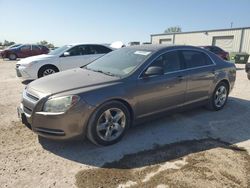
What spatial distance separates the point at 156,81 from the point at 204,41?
1379 inches

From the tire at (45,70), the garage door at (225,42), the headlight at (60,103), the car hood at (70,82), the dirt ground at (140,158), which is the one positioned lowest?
the dirt ground at (140,158)

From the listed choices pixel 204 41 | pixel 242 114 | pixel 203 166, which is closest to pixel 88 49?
pixel 242 114

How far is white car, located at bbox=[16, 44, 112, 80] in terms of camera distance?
345 inches

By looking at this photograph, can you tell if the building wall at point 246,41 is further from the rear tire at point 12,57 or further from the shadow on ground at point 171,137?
the shadow on ground at point 171,137

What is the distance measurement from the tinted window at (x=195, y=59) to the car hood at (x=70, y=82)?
180cm

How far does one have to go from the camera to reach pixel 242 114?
18.8 feet

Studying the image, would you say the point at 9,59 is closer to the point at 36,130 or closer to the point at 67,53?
the point at 67,53

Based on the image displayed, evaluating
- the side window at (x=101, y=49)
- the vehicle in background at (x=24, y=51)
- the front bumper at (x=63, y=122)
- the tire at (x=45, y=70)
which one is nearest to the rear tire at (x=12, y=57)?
the vehicle in background at (x=24, y=51)

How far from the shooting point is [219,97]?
595 cm

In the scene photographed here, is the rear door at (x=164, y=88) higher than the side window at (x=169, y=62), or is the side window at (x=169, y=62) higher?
the side window at (x=169, y=62)

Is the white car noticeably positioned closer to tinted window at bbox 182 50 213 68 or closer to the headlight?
tinted window at bbox 182 50 213 68

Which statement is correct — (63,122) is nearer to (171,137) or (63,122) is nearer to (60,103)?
(60,103)

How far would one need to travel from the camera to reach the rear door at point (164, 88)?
423 cm

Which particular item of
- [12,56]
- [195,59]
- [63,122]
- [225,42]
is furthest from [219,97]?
[225,42]
